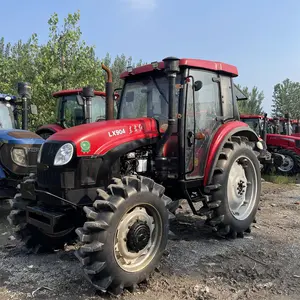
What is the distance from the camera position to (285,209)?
Result: 6668 mm

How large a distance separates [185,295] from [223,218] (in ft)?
4.91

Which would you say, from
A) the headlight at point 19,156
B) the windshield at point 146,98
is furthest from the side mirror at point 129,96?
the headlight at point 19,156

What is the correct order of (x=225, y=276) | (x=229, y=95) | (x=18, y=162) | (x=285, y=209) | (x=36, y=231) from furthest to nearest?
1. (x=285, y=209)
2. (x=18, y=162)
3. (x=229, y=95)
4. (x=36, y=231)
5. (x=225, y=276)

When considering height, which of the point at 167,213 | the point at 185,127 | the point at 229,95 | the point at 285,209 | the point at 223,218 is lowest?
the point at 285,209

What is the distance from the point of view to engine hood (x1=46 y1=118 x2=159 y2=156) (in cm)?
359

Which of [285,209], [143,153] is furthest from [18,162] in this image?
[285,209]

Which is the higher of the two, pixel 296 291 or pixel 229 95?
pixel 229 95

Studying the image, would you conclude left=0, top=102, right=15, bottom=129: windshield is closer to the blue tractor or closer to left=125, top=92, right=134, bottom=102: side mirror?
the blue tractor

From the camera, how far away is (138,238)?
3.40m

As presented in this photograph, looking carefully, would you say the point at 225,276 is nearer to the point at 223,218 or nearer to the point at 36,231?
the point at 223,218

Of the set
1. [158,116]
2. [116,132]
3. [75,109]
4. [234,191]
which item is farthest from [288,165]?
[116,132]

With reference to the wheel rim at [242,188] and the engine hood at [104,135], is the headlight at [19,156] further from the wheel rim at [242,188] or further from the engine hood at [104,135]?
the wheel rim at [242,188]

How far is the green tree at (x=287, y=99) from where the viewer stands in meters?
37.8

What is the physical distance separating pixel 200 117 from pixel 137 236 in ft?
6.24
